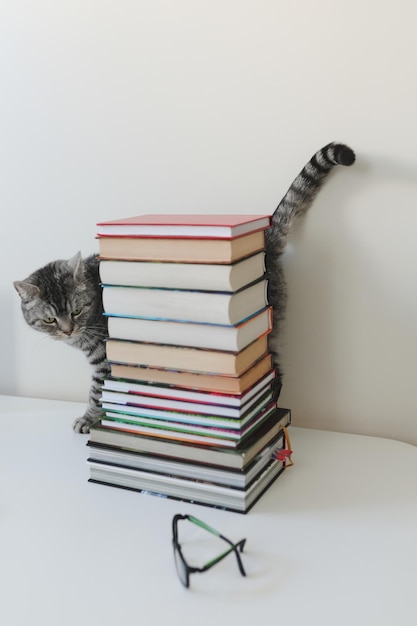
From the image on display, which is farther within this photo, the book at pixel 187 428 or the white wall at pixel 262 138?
the white wall at pixel 262 138

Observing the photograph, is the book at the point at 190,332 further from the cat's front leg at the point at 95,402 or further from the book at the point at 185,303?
the cat's front leg at the point at 95,402

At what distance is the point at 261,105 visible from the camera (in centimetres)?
108

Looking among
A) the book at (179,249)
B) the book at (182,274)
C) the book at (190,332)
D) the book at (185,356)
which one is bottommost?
the book at (185,356)

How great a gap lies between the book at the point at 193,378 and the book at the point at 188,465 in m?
0.11

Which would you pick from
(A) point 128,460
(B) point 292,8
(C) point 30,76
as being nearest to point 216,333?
(A) point 128,460

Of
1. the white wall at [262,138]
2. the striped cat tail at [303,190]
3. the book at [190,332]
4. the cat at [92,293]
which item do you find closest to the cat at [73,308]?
the cat at [92,293]

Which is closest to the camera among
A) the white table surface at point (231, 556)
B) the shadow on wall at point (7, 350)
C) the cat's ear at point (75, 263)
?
the white table surface at point (231, 556)

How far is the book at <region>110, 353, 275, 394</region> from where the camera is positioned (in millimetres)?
876

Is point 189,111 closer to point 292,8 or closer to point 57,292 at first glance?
point 292,8

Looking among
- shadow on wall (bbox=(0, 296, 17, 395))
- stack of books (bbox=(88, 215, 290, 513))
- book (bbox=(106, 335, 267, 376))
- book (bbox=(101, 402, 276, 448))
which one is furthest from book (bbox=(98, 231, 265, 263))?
shadow on wall (bbox=(0, 296, 17, 395))

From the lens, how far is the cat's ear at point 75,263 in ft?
3.71

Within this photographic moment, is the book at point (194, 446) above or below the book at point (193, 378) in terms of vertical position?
below

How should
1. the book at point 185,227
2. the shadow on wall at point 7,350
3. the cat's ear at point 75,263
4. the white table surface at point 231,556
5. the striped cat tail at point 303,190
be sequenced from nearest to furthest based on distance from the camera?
the white table surface at point 231,556 → the book at point 185,227 → the striped cat tail at point 303,190 → the cat's ear at point 75,263 → the shadow on wall at point 7,350

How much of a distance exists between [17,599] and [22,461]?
369mm
